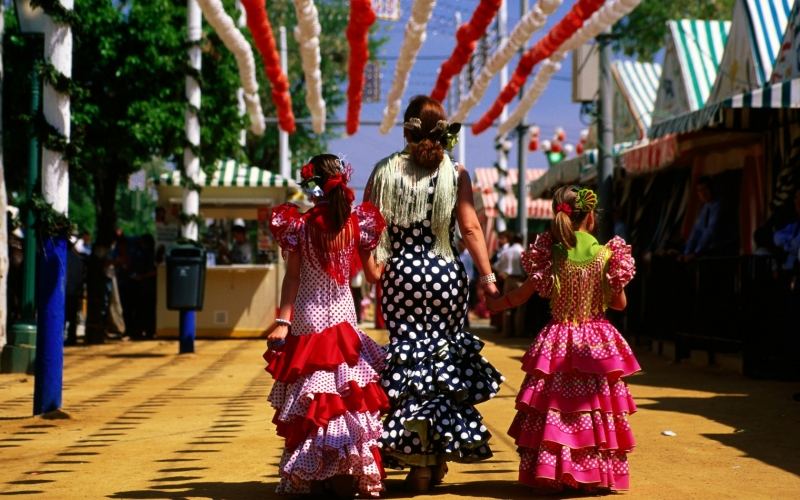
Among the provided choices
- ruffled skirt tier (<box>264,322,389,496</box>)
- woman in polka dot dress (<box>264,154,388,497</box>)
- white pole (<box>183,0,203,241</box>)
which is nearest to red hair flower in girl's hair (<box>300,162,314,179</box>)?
woman in polka dot dress (<box>264,154,388,497</box>)

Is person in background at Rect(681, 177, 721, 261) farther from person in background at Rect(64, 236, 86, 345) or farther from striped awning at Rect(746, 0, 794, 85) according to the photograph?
person in background at Rect(64, 236, 86, 345)

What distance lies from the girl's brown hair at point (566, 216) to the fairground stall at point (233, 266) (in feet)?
49.9

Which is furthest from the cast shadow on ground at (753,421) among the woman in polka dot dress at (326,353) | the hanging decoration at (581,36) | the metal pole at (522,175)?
the metal pole at (522,175)

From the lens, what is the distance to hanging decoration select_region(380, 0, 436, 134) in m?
17.6

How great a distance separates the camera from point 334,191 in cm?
708

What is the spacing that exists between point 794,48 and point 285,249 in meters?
9.69

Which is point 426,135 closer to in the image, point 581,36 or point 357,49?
point 357,49

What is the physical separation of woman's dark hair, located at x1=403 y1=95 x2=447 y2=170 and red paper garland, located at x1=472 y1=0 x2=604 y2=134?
1034 centimetres

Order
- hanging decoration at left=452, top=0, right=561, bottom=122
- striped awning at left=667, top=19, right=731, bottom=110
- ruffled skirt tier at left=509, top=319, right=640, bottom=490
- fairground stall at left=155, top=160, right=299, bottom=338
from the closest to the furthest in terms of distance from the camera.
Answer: ruffled skirt tier at left=509, top=319, right=640, bottom=490 → hanging decoration at left=452, top=0, right=561, bottom=122 → striped awning at left=667, top=19, right=731, bottom=110 → fairground stall at left=155, top=160, right=299, bottom=338

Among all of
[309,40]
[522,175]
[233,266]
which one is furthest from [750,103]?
[522,175]

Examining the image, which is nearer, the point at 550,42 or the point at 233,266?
the point at 550,42

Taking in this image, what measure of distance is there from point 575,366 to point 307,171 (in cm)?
163

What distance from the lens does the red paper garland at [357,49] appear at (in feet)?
55.0

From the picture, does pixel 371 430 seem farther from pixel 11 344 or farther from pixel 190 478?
pixel 11 344
